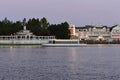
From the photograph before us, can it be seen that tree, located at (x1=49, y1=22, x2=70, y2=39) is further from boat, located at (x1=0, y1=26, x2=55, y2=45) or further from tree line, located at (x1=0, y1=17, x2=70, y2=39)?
boat, located at (x1=0, y1=26, x2=55, y2=45)

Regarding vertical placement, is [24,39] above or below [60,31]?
below

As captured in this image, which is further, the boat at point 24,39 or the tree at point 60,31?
the tree at point 60,31

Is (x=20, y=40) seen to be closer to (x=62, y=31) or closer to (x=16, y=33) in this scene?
(x=16, y=33)

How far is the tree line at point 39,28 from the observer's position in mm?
170750

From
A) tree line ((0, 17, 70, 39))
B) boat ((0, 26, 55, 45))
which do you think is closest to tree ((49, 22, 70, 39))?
tree line ((0, 17, 70, 39))

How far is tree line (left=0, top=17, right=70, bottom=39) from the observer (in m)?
171

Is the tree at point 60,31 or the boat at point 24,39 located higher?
the tree at point 60,31

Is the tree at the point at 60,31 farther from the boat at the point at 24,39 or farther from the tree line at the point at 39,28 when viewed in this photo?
the boat at the point at 24,39

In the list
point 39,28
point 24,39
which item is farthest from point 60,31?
point 24,39

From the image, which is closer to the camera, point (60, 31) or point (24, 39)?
point (24, 39)

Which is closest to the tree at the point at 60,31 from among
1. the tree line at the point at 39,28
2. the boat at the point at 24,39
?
the tree line at the point at 39,28

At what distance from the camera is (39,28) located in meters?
175

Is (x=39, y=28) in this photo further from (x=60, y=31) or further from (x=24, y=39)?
(x=24, y=39)

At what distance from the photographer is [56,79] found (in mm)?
39062
